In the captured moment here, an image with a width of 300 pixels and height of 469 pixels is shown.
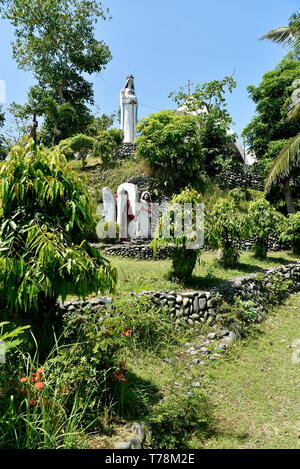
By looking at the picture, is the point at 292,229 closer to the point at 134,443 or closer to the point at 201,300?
the point at 201,300

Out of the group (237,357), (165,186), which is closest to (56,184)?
(237,357)

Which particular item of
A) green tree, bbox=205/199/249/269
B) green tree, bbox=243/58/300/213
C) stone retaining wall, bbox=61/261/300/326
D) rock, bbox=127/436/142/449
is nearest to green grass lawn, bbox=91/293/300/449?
rock, bbox=127/436/142/449

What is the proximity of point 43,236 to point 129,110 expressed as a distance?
22.0 m

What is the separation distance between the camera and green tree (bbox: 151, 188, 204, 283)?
684 centimetres

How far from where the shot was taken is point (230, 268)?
912 centimetres

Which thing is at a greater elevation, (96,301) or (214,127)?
(214,127)

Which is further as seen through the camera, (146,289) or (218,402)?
(146,289)

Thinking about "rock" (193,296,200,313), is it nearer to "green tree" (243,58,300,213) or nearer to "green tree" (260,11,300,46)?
"green tree" (260,11,300,46)

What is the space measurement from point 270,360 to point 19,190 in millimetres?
4583

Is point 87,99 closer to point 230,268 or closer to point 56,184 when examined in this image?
point 230,268

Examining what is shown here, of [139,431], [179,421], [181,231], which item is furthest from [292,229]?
[139,431]

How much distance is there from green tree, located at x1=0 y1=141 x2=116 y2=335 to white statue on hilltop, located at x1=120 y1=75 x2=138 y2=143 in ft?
64.1

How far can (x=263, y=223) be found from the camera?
1027 cm

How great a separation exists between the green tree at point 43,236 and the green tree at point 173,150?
11.9 meters
